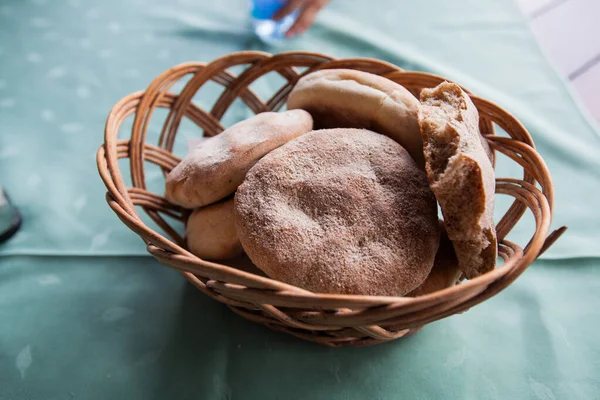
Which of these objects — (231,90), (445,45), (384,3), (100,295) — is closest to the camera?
(100,295)

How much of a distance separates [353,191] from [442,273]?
16 centimetres

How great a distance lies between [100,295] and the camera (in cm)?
69

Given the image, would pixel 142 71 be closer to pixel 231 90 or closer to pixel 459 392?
pixel 231 90

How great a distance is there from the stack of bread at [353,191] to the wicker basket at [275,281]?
0.17 ft

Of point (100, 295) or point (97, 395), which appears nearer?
point (97, 395)

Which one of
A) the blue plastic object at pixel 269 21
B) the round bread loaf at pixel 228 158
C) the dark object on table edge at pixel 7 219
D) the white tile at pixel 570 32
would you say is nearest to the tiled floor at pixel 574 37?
the white tile at pixel 570 32

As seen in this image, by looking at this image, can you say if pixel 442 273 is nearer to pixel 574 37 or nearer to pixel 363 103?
pixel 363 103

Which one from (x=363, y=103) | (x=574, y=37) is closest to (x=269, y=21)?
(x=363, y=103)

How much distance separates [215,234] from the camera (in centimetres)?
62

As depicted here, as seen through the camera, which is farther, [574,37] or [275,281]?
[574,37]

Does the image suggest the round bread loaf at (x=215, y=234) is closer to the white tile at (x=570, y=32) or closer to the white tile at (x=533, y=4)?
the white tile at (x=570, y=32)

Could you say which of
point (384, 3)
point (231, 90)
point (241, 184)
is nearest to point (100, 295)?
point (241, 184)

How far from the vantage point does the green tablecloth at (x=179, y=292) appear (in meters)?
0.60

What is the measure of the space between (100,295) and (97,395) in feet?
0.53
